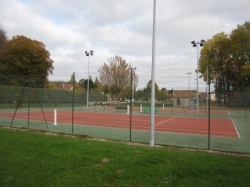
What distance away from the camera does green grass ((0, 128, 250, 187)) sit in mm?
4325

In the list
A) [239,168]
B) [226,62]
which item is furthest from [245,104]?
[226,62]

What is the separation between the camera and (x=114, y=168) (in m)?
5.02

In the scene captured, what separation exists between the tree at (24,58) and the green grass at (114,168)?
40.4 meters

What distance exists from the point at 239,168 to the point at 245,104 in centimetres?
1860

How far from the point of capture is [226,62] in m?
46.8

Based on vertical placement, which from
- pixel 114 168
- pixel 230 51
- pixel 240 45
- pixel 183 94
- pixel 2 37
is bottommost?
pixel 114 168

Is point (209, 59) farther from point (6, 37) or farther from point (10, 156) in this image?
point (10, 156)

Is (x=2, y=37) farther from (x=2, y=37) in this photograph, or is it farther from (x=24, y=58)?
(x=24, y=58)

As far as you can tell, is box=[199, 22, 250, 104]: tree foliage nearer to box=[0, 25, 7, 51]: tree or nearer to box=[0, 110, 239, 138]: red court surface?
box=[0, 110, 239, 138]: red court surface

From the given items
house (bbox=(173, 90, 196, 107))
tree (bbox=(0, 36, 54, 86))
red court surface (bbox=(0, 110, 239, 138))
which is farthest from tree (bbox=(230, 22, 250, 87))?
tree (bbox=(0, 36, 54, 86))

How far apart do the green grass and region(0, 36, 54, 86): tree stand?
40448mm

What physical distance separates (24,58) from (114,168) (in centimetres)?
4557

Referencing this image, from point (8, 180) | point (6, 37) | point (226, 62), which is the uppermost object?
point (6, 37)

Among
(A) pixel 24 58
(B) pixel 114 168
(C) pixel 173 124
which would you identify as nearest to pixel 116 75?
(A) pixel 24 58
